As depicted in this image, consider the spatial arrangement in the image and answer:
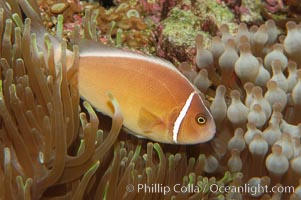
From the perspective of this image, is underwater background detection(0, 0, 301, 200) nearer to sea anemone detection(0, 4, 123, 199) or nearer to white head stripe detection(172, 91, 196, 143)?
sea anemone detection(0, 4, 123, 199)

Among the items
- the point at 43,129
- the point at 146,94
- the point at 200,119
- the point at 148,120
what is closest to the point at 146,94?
the point at 146,94

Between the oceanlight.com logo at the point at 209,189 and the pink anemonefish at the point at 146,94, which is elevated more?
the pink anemonefish at the point at 146,94

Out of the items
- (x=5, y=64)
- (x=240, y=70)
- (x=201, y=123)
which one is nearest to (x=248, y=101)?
(x=240, y=70)

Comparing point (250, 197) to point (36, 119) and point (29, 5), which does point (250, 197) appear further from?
point (29, 5)

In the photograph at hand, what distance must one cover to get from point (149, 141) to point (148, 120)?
0.25 metres

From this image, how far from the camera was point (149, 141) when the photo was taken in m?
2.29

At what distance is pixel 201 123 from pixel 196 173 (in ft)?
1.10

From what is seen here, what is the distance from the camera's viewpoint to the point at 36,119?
1.99 metres

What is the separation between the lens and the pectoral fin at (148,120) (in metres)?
2.06

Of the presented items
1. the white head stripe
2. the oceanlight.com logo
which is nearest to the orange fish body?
the white head stripe

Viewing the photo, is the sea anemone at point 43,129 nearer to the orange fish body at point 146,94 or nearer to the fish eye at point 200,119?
the orange fish body at point 146,94

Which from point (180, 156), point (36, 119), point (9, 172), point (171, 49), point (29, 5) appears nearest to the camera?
point (9, 172)

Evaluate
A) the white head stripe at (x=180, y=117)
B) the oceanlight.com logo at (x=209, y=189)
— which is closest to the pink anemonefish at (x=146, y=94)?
the white head stripe at (x=180, y=117)

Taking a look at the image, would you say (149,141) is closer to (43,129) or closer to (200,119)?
(200,119)
